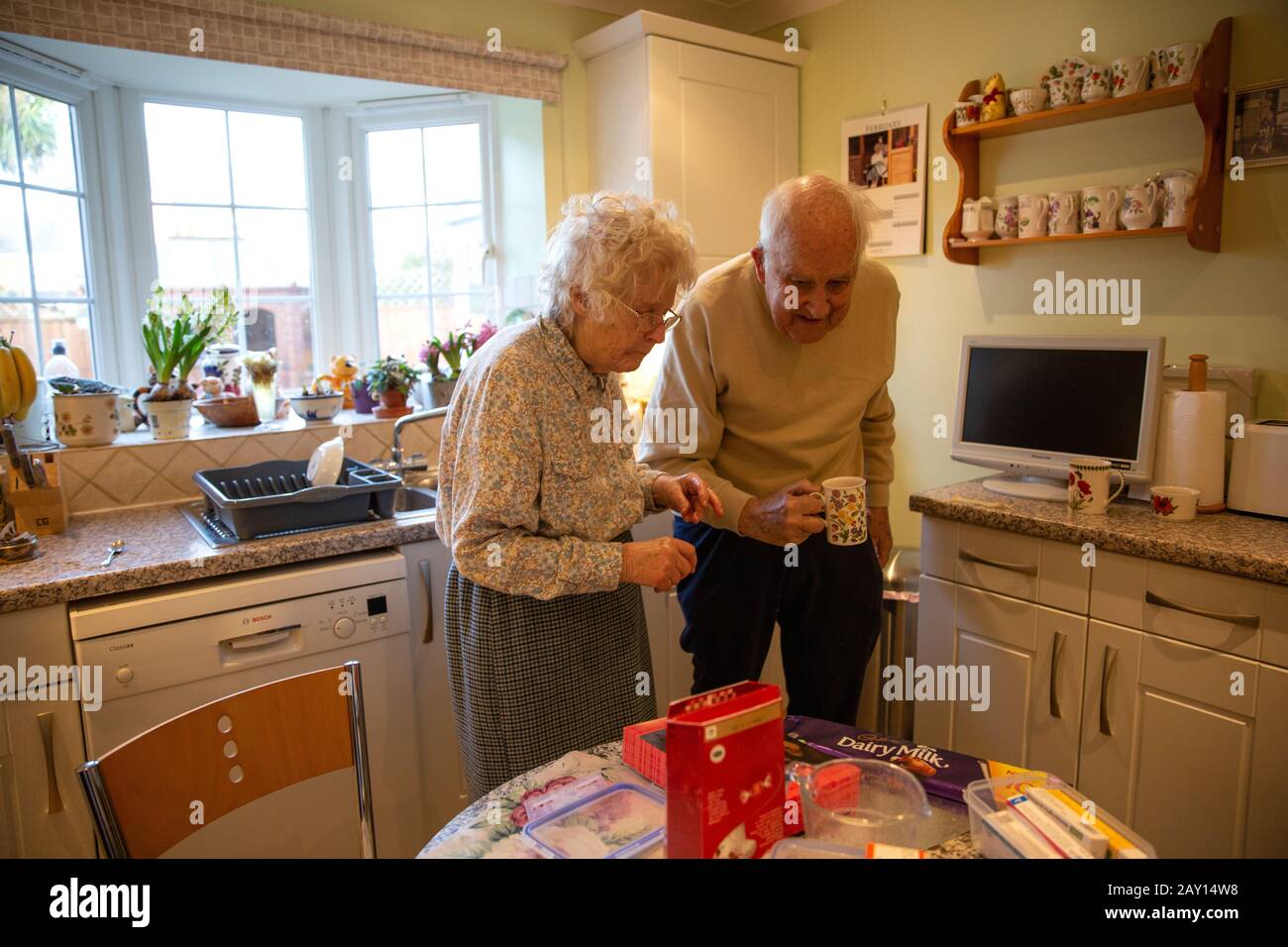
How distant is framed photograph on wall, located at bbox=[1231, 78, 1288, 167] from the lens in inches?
79.9

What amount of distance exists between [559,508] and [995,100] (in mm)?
1877

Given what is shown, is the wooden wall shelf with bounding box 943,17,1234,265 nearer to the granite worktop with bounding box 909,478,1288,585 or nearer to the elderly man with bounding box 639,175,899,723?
the granite worktop with bounding box 909,478,1288,585

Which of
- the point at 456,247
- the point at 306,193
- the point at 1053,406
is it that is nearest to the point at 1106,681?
the point at 1053,406

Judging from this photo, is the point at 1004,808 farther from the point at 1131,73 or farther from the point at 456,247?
the point at 456,247

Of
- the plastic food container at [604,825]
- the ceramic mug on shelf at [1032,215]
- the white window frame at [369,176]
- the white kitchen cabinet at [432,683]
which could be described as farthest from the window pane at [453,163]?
the plastic food container at [604,825]

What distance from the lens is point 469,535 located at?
1286 millimetres

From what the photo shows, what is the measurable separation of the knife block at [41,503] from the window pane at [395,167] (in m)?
1.49

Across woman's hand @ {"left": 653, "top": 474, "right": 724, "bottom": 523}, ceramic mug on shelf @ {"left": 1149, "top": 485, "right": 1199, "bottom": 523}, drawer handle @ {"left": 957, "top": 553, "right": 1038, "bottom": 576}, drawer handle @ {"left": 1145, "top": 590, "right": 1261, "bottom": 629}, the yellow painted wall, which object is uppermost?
the yellow painted wall

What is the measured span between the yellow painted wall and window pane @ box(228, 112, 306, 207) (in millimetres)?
562

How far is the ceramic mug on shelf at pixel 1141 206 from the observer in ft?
7.07

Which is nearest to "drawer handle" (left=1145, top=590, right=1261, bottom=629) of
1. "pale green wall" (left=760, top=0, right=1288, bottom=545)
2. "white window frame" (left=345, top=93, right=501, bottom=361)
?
"pale green wall" (left=760, top=0, right=1288, bottom=545)

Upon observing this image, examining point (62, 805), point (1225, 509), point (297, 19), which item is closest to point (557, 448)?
point (62, 805)

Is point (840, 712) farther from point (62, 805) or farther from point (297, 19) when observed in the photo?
point (297, 19)

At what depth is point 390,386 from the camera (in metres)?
2.78
